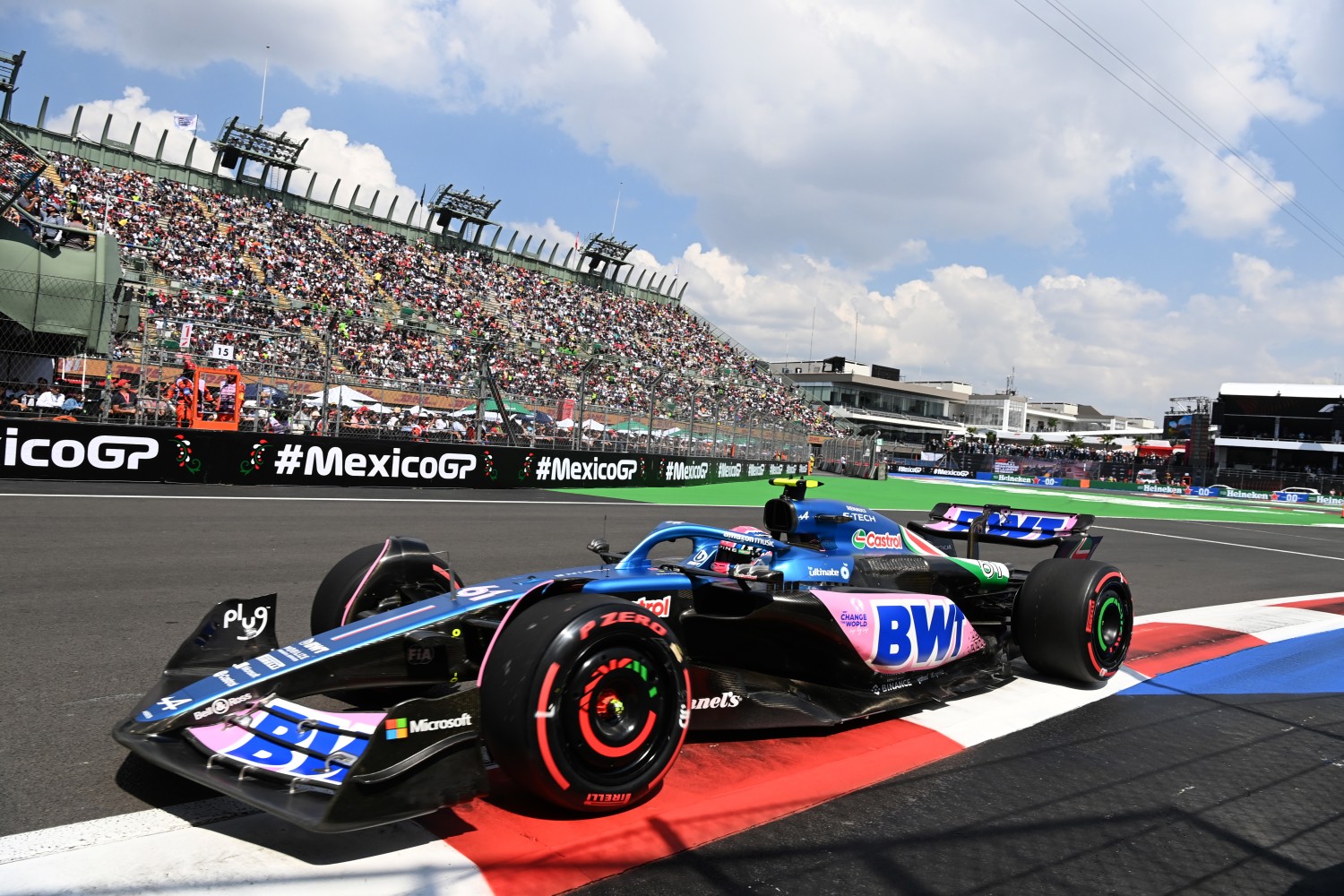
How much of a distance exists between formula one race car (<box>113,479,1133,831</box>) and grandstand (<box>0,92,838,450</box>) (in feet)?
37.5

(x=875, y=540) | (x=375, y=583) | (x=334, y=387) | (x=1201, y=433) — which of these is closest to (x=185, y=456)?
(x=334, y=387)

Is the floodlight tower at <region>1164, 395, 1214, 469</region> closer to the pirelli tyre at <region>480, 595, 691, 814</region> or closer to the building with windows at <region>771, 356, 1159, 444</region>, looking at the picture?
the building with windows at <region>771, 356, 1159, 444</region>

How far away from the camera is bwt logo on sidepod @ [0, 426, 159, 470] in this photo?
12164 mm

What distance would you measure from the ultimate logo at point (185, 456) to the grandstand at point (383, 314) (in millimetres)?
608

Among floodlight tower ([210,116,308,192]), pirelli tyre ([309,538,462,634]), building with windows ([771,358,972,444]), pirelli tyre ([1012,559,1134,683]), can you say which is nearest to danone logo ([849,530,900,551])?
pirelli tyre ([1012,559,1134,683])

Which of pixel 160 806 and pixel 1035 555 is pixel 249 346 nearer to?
pixel 1035 555

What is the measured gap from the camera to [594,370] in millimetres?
30125

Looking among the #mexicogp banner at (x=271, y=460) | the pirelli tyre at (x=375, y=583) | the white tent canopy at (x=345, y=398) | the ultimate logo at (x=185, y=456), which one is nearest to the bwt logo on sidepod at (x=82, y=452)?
the #mexicogp banner at (x=271, y=460)

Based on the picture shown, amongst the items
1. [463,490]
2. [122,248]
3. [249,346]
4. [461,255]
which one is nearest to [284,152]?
[461,255]

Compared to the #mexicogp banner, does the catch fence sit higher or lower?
higher

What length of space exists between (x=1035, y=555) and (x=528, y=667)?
38.0ft

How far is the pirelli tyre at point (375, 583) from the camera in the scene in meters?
4.23

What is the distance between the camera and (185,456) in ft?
44.1

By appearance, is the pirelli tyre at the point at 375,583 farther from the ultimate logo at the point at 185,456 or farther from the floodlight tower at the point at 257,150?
the floodlight tower at the point at 257,150
